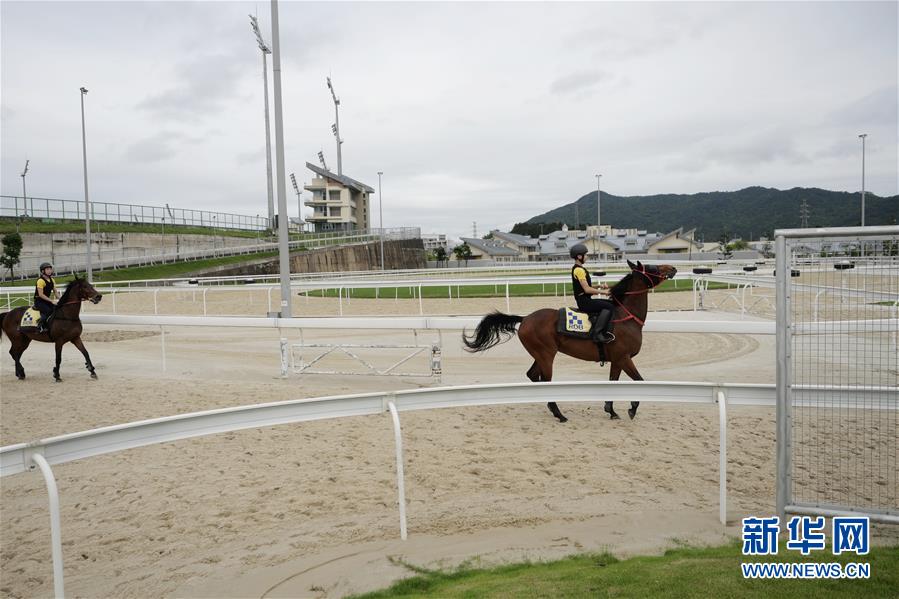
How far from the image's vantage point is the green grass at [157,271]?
28864 mm

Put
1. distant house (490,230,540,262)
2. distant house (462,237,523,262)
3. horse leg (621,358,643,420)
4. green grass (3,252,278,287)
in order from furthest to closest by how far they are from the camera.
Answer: distant house (490,230,540,262) → distant house (462,237,523,262) → green grass (3,252,278,287) → horse leg (621,358,643,420)

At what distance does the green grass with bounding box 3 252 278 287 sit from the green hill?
312 feet

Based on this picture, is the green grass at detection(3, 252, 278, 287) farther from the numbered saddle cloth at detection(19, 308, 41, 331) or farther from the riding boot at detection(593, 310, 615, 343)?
the riding boot at detection(593, 310, 615, 343)

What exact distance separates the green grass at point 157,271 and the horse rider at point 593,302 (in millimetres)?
25729

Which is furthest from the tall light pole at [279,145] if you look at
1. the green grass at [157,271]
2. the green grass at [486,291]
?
the green grass at [157,271]

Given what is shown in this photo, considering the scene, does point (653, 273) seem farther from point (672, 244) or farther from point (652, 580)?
point (672, 244)

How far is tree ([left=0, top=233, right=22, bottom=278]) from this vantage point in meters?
27.7

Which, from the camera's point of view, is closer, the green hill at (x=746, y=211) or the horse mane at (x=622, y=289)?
the horse mane at (x=622, y=289)

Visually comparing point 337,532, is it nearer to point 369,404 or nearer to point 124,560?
point 369,404

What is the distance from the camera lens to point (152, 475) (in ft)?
17.0

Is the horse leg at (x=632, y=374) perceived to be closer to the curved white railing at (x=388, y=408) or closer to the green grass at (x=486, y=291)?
the curved white railing at (x=388, y=408)

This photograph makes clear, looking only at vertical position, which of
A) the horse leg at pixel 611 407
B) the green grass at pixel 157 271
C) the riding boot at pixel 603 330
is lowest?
the horse leg at pixel 611 407

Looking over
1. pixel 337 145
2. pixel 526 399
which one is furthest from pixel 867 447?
pixel 337 145

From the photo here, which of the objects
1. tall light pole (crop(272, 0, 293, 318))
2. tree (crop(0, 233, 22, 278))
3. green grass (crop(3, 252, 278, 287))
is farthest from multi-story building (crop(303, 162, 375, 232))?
tall light pole (crop(272, 0, 293, 318))
